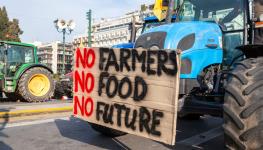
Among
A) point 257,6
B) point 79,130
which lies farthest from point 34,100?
point 257,6

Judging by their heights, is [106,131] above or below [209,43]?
below

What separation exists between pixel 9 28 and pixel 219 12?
144ft

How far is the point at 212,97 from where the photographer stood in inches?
185

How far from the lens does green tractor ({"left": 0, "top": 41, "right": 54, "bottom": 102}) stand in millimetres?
11711

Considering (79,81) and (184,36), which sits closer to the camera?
(79,81)

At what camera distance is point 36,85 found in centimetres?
1241

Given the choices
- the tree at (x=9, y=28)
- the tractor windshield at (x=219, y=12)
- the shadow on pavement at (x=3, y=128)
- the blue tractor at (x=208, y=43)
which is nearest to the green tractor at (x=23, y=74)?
the shadow on pavement at (x=3, y=128)

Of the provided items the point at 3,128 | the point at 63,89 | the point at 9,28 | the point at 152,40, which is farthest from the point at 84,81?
the point at 9,28

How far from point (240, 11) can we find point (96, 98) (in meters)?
2.61

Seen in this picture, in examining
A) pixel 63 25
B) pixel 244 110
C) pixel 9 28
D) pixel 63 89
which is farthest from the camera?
pixel 9 28

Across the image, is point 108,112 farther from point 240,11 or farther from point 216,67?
point 240,11

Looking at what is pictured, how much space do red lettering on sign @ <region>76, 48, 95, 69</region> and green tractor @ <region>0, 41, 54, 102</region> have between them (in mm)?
7673

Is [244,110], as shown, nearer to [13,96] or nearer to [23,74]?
[23,74]

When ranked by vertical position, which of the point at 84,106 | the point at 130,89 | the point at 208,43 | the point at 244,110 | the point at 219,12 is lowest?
the point at 84,106
